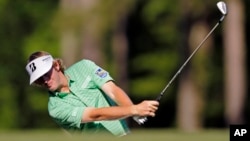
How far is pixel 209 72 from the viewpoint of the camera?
4231cm

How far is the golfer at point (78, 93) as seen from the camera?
1095cm

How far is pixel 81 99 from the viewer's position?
11141mm

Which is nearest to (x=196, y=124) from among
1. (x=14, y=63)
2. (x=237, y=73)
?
(x=237, y=73)

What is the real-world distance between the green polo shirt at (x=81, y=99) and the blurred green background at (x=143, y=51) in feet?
74.2

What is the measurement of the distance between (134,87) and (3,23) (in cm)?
522

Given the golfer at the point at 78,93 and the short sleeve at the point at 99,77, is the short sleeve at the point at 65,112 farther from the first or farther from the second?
the short sleeve at the point at 99,77

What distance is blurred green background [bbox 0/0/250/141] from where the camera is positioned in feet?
119

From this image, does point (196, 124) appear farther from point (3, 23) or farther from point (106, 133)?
point (106, 133)

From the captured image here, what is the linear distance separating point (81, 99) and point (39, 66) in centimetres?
49

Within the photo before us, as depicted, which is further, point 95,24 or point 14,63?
point 14,63

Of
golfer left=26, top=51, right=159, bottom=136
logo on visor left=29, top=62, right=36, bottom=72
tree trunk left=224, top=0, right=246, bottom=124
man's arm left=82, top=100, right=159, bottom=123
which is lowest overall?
man's arm left=82, top=100, right=159, bottom=123

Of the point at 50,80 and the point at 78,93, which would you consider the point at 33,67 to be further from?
the point at 78,93

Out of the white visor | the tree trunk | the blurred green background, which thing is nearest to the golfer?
the white visor

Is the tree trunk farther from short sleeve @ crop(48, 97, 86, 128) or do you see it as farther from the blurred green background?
short sleeve @ crop(48, 97, 86, 128)
